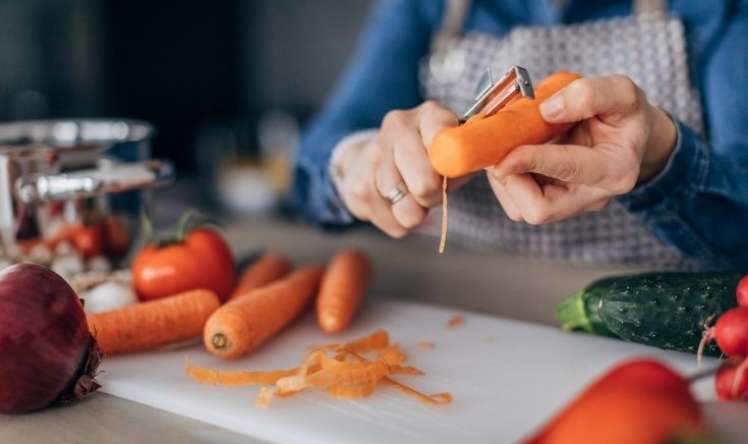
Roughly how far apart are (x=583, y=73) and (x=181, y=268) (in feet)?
2.19

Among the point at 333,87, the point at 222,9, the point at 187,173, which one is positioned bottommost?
the point at 187,173

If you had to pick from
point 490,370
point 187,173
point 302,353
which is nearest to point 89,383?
point 302,353

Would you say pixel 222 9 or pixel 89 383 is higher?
pixel 222 9

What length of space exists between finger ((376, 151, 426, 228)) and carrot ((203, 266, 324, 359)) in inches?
6.5

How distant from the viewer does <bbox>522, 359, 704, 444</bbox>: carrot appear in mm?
413

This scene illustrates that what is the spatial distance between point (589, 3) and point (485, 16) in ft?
0.56

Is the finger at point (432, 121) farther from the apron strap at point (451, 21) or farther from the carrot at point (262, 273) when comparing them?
the apron strap at point (451, 21)

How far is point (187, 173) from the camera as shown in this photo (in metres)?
3.40

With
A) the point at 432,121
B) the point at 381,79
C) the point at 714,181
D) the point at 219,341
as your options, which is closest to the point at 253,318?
the point at 219,341

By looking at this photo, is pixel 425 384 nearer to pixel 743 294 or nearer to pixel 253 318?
pixel 253 318

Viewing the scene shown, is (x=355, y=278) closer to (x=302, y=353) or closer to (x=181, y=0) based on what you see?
(x=302, y=353)

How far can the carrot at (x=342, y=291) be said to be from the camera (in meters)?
0.91

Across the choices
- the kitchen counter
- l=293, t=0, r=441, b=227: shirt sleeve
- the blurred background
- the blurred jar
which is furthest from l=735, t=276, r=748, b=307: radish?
the blurred background

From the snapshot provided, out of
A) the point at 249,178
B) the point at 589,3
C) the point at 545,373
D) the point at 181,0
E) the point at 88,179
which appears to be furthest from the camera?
the point at 181,0
